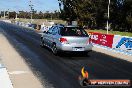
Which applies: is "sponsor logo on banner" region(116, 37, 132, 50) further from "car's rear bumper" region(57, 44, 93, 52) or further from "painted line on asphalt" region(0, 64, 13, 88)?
"painted line on asphalt" region(0, 64, 13, 88)

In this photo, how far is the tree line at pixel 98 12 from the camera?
77312mm

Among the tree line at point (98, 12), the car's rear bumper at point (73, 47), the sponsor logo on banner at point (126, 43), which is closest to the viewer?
the car's rear bumper at point (73, 47)

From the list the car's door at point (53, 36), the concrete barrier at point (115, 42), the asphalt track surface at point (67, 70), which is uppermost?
the car's door at point (53, 36)

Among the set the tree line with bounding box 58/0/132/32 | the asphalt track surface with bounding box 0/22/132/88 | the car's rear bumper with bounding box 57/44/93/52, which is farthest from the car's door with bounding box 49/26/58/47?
the tree line with bounding box 58/0/132/32

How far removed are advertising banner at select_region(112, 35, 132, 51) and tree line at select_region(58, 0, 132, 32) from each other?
53173mm

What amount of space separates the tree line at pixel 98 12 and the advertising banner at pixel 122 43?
5317 centimetres

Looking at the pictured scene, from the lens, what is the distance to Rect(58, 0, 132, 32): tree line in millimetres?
77312

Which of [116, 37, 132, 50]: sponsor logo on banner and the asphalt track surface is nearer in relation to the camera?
the asphalt track surface

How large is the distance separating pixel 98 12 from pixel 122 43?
59500 millimetres

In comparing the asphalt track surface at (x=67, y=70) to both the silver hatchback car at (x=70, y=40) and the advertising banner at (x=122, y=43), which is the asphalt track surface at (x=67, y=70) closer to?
the silver hatchback car at (x=70, y=40)

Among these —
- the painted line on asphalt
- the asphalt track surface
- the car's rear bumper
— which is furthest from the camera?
the car's rear bumper

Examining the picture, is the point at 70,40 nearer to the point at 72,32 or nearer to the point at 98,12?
the point at 72,32

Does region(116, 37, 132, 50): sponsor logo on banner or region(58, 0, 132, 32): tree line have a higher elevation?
region(58, 0, 132, 32): tree line

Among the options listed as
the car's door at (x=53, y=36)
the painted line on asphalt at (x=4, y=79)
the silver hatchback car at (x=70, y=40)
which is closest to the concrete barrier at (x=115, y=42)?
the silver hatchback car at (x=70, y=40)
